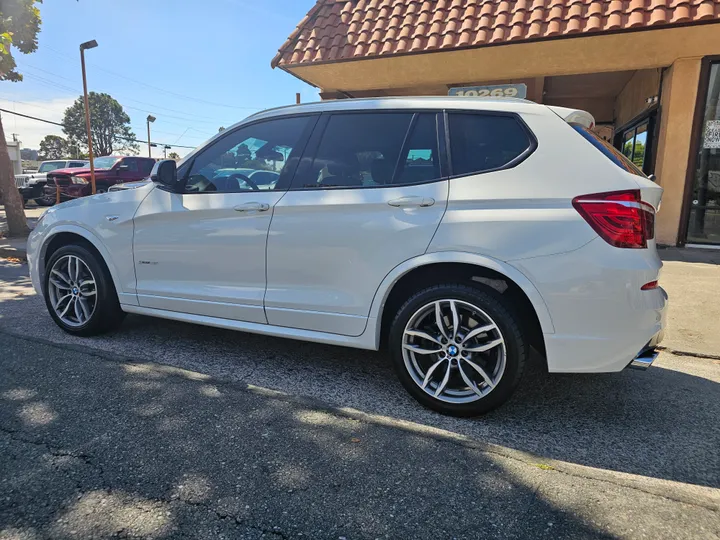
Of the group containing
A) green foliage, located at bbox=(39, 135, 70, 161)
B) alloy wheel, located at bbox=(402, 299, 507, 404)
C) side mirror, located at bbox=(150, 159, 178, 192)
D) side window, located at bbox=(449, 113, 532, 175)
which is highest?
green foliage, located at bbox=(39, 135, 70, 161)

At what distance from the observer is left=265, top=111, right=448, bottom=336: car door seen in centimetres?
282

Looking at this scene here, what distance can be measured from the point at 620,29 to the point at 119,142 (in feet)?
339

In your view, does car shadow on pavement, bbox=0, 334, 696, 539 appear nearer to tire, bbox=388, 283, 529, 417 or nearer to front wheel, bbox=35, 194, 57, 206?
tire, bbox=388, 283, 529, 417

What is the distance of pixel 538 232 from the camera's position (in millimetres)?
2523

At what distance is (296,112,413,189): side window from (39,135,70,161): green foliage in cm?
9750

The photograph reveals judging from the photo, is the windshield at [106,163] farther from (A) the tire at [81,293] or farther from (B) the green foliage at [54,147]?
(B) the green foliage at [54,147]

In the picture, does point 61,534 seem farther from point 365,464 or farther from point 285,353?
point 285,353

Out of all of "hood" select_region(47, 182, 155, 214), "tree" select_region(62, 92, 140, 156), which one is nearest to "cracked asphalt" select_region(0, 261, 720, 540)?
"hood" select_region(47, 182, 155, 214)

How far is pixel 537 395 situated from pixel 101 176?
50.8ft

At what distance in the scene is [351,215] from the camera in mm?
2947

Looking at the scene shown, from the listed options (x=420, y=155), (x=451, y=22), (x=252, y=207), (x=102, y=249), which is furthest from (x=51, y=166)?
(x=420, y=155)

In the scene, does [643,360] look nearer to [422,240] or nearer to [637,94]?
[422,240]

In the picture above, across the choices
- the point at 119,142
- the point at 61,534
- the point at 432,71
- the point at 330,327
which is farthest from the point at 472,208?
the point at 119,142

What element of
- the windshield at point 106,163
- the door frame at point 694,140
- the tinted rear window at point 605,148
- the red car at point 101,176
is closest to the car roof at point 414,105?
the tinted rear window at point 605,148
